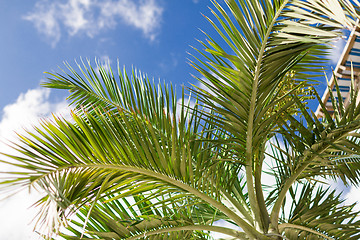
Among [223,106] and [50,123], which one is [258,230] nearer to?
[223,106]

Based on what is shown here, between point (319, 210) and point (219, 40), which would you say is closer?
point (219, 40)

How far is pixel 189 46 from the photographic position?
1.87 m

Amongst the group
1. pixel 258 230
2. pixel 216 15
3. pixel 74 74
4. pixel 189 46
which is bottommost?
pixel 258 230

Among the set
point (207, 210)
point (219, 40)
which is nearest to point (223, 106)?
point (219, 40)

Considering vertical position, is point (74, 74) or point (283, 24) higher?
point (74, 74)

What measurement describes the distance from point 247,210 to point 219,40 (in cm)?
114

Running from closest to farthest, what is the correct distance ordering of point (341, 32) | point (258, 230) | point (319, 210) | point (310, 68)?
point (341, 32)
point (258, 230)
point (319, 210)
point (310, 68)

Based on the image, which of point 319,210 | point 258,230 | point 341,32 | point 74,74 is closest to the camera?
point 341,32

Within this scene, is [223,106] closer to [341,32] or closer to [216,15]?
[216,15]

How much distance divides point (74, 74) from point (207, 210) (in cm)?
175

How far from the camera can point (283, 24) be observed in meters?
1.78

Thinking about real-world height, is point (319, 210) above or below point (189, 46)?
below

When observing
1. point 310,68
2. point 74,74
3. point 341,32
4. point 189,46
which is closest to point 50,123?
point 189,46

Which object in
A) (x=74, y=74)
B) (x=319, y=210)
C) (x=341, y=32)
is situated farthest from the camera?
(x=74, y=74)
